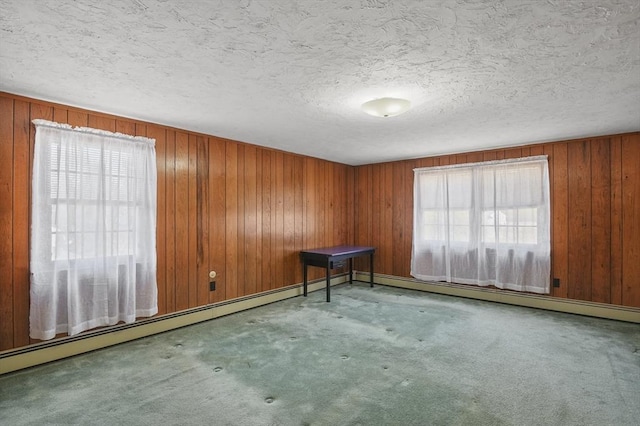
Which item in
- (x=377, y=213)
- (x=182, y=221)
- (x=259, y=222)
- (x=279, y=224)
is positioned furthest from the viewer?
(x=377, y=213)

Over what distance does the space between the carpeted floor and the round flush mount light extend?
2.15 m

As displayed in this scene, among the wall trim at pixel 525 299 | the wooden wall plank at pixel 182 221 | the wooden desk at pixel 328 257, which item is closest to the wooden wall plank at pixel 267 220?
the wooden desk at pixel 328 257

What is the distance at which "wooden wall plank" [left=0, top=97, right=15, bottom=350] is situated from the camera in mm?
2645

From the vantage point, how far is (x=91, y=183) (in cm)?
304

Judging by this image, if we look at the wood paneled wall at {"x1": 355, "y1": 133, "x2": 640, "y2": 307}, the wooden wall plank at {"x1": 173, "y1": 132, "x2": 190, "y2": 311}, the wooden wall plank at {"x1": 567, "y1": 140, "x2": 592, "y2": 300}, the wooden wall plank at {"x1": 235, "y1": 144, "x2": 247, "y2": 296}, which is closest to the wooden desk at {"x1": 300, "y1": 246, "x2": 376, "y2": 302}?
the wooden wall plank at {"x1": 235, "y1": 144, "x2": 247, "y2": 296}

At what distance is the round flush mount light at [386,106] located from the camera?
271cm

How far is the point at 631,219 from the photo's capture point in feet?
12.8

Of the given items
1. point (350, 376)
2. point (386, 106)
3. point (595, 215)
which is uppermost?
point (386, 106)

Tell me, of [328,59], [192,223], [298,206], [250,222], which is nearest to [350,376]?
[328,59]

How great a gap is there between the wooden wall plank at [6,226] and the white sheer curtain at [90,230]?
15 cm

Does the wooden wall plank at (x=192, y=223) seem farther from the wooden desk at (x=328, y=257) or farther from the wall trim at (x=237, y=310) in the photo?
the wooden desk at (x=328, y=257)

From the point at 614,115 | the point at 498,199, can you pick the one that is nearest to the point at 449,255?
the point at 498,199

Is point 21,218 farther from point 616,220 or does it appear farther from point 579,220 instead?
point 616,220

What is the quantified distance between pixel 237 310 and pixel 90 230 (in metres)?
2.00
